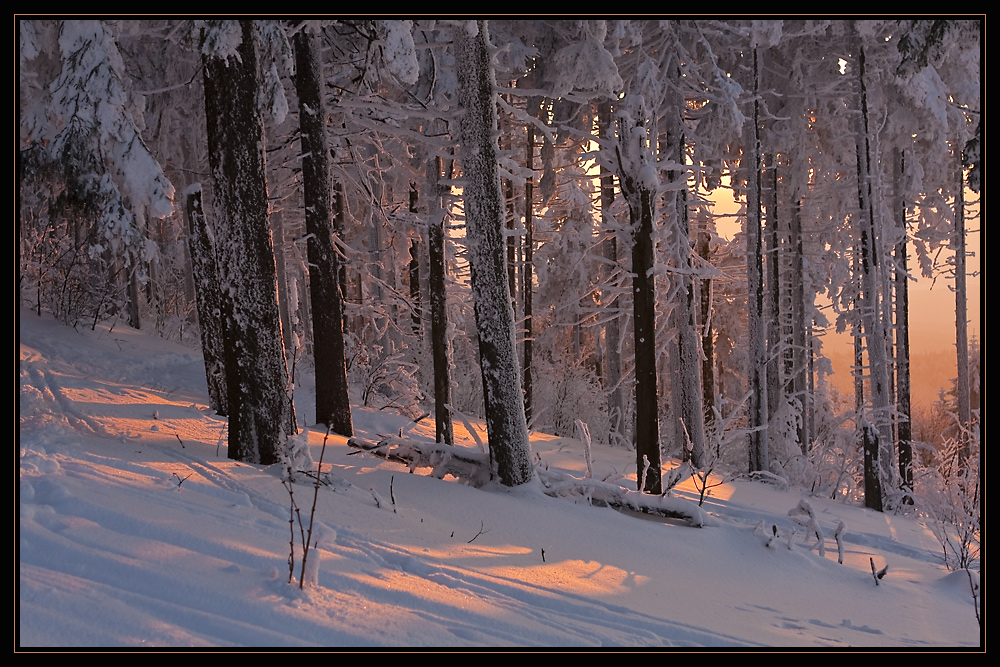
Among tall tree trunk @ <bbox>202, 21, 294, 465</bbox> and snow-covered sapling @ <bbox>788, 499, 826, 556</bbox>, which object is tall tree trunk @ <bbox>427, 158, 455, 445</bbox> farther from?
snow-covered sapling @ <bbox>788, 499, 826, 556</bbox>

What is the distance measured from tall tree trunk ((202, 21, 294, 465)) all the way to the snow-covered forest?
24 millimetres

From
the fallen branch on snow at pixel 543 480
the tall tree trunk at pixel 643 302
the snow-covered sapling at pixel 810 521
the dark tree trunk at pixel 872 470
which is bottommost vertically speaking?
the dark tree trunk at pixel 872 470

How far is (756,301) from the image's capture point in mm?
14297

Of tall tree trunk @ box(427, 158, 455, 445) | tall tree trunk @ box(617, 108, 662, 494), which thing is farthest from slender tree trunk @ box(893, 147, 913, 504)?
tall tree trunk @ box(427, 158, 455, 445)

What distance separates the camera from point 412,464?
27.1 ft

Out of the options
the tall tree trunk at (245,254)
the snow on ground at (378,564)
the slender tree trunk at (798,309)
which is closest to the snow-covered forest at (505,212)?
the tall tree trunk at (245,254)

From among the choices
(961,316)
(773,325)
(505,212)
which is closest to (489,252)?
(505,212)

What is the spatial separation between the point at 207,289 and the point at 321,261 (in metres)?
1.76

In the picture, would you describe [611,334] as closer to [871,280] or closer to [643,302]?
[871,280]

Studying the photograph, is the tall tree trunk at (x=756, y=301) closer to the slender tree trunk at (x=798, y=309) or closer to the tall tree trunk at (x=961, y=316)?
the slender tree trunk at (x=798, y=309)

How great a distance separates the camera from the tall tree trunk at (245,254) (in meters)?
6.41

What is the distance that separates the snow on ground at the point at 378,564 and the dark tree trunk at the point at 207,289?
0.67 meters

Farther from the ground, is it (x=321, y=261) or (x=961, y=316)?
(x=321, y=261)
